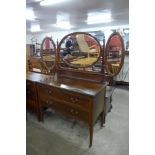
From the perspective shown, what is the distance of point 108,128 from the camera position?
226cm

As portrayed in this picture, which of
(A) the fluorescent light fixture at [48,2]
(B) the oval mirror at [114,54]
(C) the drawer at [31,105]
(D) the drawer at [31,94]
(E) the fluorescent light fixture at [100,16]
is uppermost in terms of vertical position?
(E) the fluorescent light fixture at [100,16]

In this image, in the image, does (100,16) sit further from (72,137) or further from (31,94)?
A: (72,137)

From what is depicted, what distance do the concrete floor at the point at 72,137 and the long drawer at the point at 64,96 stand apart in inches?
19.6

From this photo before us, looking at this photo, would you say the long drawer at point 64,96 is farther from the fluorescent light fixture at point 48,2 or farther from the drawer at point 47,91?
the fluorescent light fixture at point 48,2

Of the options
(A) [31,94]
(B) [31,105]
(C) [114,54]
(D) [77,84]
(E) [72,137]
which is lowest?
(E) [72,137]

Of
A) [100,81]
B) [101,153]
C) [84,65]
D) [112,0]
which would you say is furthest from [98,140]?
[112,0]

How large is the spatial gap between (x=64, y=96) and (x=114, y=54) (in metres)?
1.08

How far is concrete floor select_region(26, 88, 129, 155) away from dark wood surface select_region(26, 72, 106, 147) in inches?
6.4

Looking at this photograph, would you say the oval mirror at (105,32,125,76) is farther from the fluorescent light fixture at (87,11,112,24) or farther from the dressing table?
the fluorescent light fixture at (87,11,112,24)

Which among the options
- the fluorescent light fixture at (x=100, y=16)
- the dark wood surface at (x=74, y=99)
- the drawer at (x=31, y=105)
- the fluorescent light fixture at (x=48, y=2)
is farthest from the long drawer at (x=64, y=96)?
the fluorescent light fixture at (x=100, y=16)

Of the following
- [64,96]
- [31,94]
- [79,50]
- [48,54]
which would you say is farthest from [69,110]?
[48,54]

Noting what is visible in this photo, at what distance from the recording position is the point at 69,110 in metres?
1.95

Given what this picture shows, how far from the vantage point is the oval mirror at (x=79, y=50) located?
2323 millimetres
